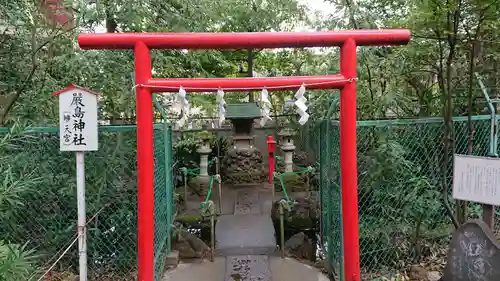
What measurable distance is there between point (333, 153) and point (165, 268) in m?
2.61

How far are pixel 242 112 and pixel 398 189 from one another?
261 inches

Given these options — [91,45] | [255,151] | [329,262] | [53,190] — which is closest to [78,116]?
[91,45]

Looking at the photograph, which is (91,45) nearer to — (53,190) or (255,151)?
(53,190)

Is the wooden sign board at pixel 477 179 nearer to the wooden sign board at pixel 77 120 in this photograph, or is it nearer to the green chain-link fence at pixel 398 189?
the green chain-link fence at pixel 398 189

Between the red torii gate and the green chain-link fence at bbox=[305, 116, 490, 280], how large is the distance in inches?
26.7

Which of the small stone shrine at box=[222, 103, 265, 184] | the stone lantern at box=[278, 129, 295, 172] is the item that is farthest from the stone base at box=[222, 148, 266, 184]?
the stone lantern at box=[278, 129, 295, 172]

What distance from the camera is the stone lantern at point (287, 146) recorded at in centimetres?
1064

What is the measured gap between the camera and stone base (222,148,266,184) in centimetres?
1059

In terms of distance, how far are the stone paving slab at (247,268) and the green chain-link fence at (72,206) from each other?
2.97 feet

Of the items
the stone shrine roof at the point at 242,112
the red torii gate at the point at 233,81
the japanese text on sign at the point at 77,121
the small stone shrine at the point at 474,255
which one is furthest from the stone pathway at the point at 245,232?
the japanese text on sign at the point at 77,121

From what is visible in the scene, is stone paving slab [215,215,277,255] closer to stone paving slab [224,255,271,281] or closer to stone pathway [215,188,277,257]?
stone pathway [215,188,277,257]

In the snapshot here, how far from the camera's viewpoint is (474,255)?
299 centimetres

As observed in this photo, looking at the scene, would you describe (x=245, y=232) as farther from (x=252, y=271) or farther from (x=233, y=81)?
(x=233, y=81)

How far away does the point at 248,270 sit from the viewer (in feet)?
15.7
